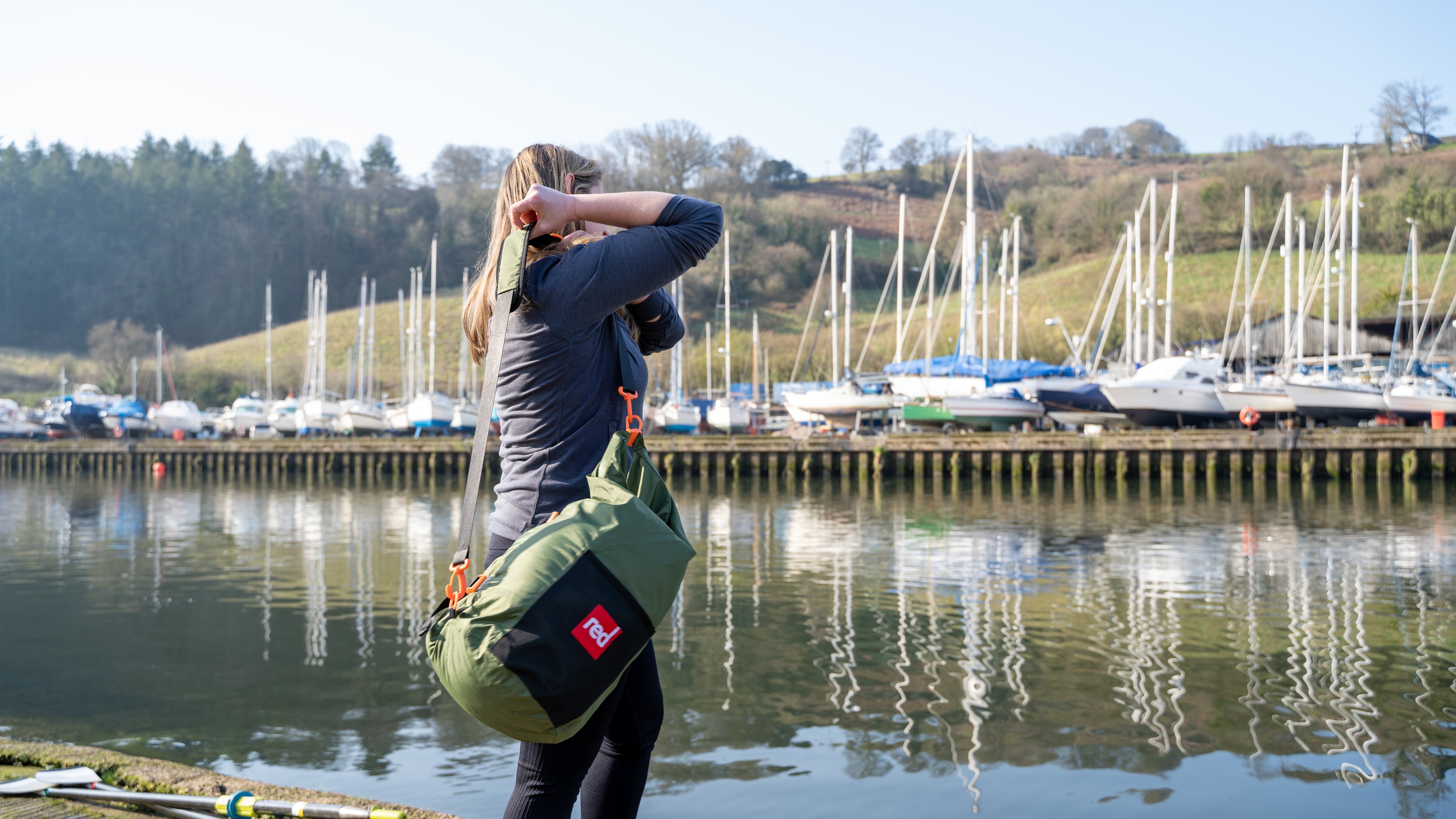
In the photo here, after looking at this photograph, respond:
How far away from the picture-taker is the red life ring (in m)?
34.3

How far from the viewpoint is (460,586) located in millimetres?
2123

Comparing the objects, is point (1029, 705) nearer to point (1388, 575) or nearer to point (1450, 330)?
point (1388, 575)

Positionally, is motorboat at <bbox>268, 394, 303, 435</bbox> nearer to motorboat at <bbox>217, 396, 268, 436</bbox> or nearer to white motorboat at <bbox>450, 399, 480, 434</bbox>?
motorboat at <bbox>217, 396, 268, 436</bbox>

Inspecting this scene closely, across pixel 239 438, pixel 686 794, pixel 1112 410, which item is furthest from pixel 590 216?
pixel 239 438

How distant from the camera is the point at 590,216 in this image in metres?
2.26

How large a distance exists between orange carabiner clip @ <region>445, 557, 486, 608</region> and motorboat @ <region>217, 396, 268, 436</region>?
2291 inches

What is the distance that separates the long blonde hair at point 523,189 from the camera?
2.38 meters

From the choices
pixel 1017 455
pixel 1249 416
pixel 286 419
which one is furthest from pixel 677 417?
pixel 286 419

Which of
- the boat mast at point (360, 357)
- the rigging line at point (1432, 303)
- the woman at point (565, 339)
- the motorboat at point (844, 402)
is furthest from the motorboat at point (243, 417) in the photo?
the woman at point (565, 339)

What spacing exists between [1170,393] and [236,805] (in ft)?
116

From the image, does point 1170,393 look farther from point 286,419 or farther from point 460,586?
point 286,419

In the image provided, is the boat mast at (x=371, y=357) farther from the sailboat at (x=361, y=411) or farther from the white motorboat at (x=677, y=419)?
the white motorboat at (x=677, y=419)

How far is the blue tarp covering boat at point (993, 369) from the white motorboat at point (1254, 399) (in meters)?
5.56

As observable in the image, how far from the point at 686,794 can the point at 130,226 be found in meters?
118
